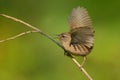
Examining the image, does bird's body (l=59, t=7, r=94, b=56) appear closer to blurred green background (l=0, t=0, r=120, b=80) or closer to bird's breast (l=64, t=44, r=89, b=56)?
bird's breast (l=64, t=44, r=89, b=56)

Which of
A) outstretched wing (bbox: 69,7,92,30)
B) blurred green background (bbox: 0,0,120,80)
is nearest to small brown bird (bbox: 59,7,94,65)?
outstretched wing (bbox: 69,7,92,30)

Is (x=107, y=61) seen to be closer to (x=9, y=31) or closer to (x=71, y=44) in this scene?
(x=9, y=31)

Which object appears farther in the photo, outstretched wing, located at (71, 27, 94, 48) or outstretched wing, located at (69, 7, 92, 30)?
outstretched wing, located at (69, 7, 92, 30)

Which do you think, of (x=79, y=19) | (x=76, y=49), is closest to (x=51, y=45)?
(x=79, y=19)

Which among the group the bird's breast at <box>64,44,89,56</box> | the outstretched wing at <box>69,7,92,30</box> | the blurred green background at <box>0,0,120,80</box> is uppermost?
the outstretched wing at <box>69,7,92,30</box>

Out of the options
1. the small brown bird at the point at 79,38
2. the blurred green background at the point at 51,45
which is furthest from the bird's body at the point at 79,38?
the blurred green background at the point at 51,45

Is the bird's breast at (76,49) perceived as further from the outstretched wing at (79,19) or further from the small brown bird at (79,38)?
the outstretched wing at (79,19)

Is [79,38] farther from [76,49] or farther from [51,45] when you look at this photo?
[51,45]

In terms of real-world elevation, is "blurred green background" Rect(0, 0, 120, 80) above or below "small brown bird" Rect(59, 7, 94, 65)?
below
